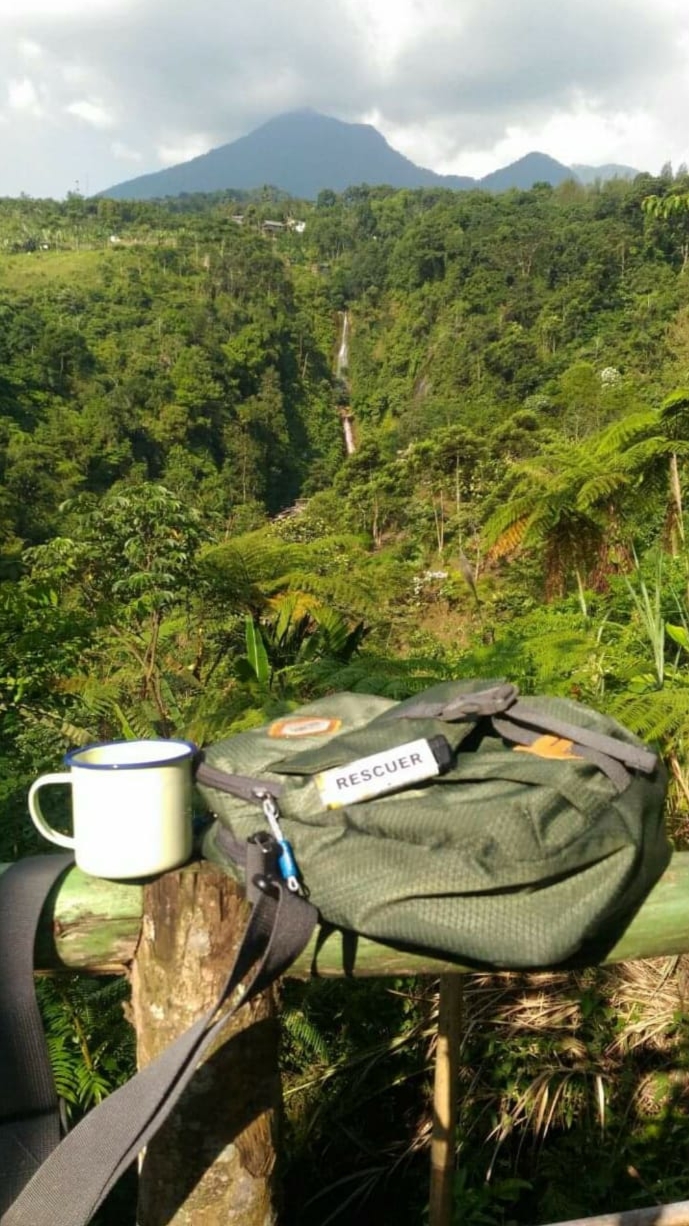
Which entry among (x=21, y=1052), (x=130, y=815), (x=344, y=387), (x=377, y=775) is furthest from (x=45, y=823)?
(x=344, y=387)

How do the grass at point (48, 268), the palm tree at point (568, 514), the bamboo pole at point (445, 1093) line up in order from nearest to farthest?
the bamboo pole at point (445, 1093) → the palm tree at point (568, 514) → the grass at point (48, 268)

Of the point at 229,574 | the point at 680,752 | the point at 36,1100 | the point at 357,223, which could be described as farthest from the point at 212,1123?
the point at 357,223

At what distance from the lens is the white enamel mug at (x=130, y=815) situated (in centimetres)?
91

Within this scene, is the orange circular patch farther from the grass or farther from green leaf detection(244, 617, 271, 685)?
the grass

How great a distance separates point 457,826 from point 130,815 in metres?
0.34

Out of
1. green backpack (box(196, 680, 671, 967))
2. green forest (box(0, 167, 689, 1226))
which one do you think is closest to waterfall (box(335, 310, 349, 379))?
green forest (box(0, 167, 689, 1226))

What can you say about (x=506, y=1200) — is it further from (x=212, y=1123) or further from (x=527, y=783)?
(x=527, y=783)

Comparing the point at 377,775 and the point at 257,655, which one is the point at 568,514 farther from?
the point at 377,775

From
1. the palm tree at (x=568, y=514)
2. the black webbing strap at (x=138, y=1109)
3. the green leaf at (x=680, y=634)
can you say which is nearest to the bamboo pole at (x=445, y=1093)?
the black webbing strap at (x=138, y=1109)

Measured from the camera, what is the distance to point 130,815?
0.92 metres

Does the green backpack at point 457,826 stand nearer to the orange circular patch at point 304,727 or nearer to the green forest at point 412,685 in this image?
the orange circular patch at point 304,727

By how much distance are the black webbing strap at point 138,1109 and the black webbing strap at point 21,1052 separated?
7 cm

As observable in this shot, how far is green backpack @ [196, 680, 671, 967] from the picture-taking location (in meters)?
0.89

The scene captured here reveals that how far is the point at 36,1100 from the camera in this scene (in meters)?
0.95
